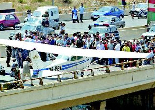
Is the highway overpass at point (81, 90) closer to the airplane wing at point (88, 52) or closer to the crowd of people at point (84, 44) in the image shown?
the airplane wing at point (88, 52)

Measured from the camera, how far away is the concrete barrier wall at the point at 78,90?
841 inches

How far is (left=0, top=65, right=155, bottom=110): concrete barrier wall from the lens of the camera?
21359 millimetres

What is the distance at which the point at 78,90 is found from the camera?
927 inches

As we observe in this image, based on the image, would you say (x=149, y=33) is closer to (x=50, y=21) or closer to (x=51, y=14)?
(x=50, y=21)

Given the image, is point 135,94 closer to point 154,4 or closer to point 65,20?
point 154,4

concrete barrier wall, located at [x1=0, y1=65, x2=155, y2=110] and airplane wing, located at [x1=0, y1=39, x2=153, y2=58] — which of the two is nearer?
concrete barrier wall, located at [x1=0, y1=65, x2=155, y2=110]

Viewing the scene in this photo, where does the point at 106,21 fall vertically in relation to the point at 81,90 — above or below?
above

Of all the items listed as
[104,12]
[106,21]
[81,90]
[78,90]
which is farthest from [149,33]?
[78,90]

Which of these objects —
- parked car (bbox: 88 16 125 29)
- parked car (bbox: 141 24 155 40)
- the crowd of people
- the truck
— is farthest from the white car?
the crowd of people

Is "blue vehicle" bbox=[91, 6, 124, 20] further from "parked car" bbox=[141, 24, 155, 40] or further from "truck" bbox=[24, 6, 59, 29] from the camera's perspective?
"parked car" bbox=[141, 24, 155, 40]

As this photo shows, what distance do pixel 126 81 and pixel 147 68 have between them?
4.78 ft

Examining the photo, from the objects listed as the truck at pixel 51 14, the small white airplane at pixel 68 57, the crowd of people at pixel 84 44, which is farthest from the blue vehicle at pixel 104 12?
the small white airplane at pixel 68 57

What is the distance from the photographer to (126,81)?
83.7ft

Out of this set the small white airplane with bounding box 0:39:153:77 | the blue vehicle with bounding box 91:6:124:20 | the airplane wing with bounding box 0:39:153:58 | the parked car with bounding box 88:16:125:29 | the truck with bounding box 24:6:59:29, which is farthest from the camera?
the blue vehicle with bounding box 91:6:124:20
